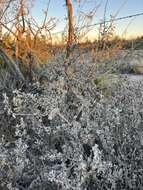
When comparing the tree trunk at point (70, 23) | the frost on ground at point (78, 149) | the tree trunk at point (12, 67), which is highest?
the tree trunk at point (70, 23)

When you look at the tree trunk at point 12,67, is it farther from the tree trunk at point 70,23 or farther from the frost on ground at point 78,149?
the frost on ground at point 78,149

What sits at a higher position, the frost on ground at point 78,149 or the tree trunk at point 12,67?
the tree trunk at point 12,67

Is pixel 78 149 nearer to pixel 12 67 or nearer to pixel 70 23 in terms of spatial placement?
pixel 70 23

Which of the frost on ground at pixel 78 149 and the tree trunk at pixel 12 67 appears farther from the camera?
the tree trunk at pixel 12 67

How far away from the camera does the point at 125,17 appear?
597 centimetres

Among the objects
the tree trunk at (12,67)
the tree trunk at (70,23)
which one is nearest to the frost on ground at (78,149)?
the tree trunk at (12,67)

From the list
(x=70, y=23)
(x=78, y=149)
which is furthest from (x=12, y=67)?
(x=78, y=149)

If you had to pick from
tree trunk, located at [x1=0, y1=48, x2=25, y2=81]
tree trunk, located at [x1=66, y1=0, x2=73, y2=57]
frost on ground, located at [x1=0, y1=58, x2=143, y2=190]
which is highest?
tree trunk, located at [x1=66, y1=0, x2=73, y2=57]

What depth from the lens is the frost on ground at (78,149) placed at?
2.60m

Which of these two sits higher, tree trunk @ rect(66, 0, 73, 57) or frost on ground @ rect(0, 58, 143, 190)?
tree trunk @ rect(66, 0, 73, 57)

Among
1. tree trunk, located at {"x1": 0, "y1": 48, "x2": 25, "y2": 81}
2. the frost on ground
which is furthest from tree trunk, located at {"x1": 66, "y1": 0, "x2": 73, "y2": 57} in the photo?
the frost on ground

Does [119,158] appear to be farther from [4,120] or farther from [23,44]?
[23,44]

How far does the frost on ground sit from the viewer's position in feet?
8.54

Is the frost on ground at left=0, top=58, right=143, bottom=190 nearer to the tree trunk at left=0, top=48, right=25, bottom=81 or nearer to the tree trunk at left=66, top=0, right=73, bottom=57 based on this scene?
the tree trunk at left=0, top=48, right=25, bottom=81
